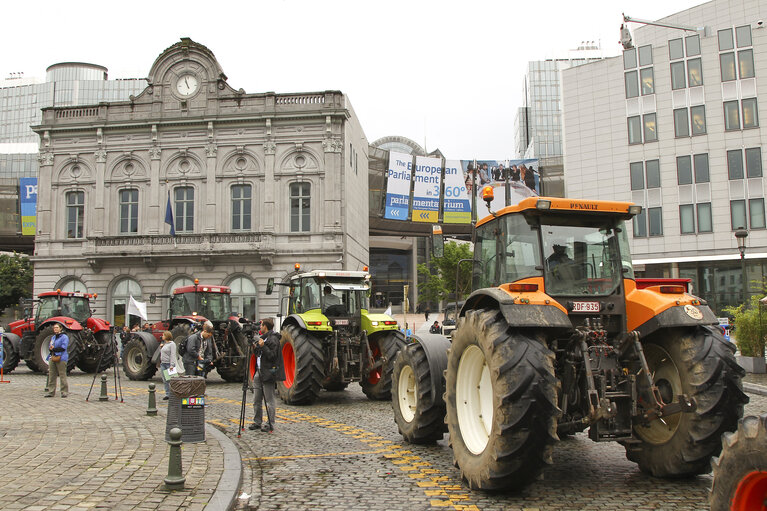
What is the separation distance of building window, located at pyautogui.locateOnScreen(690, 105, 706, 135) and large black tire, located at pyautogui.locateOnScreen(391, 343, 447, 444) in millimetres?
36055

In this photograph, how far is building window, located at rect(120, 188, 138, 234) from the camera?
118ft

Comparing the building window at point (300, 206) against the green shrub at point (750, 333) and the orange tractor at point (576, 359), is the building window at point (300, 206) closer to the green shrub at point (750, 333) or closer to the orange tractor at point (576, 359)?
the green shrub at point (750, 333)

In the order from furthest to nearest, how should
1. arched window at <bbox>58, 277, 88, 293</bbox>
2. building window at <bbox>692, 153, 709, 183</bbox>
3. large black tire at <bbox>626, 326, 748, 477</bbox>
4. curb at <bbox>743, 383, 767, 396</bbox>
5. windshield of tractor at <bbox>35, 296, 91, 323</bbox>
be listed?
building window at <bbox>692, 153, 709, 183</bbox>, arched window at <bbox>58, 277, 88, 293</bbox>, windshield of tractor at <bbox>35, 296, 91, 323</bbox>, curb at <bbox>743, 383, 767, 396</bbox>, large black tire at <bbox>626, 326, 748, 477</bbox>

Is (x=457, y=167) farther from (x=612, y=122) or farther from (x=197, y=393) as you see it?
(x=197, y=393)

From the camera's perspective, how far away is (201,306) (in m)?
20.0

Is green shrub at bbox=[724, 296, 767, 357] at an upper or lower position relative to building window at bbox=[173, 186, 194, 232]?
lower

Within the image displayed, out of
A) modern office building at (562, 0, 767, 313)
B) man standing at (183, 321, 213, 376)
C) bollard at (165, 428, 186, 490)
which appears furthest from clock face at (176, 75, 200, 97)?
bollard at (165, 428, 186, 490)

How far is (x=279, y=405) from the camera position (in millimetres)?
13406

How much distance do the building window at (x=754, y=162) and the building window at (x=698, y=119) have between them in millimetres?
2798

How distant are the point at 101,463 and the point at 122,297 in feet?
99.3

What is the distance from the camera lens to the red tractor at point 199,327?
1814 centimetres

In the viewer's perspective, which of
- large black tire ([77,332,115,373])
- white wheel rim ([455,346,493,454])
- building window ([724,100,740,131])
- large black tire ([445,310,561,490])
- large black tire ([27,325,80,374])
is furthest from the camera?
building window ([724,100,740,131])

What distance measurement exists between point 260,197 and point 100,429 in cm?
2604

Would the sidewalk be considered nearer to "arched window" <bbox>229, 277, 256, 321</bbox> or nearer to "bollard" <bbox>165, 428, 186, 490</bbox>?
"bollard" <bbox>165, 428, 186, 490</bbox>
